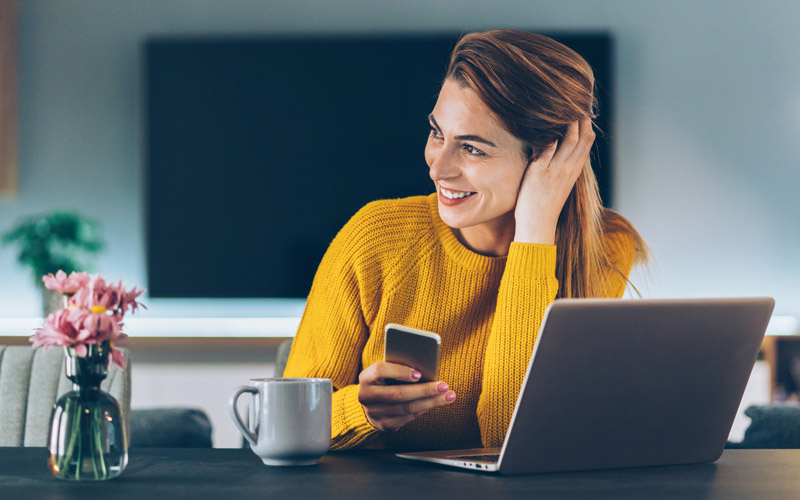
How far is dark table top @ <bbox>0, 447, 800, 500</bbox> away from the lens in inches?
28.5

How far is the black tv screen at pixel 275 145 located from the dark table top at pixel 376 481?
213 cm

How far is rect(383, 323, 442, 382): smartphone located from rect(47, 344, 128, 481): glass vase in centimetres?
33

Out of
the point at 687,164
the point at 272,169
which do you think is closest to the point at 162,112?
the point at 272,169

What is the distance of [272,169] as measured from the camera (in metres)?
3.07

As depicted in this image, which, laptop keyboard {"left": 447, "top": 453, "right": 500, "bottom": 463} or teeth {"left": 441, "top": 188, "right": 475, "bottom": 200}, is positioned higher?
teeth {"left": 441, "top": 188, "right": 475, "bottom": 200}

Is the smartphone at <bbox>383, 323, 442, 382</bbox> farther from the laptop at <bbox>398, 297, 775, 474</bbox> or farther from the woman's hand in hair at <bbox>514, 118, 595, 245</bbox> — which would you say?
the woman's hand in hair at <bbox>514, 118, 595, 245</bbox>

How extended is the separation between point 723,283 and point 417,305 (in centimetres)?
208

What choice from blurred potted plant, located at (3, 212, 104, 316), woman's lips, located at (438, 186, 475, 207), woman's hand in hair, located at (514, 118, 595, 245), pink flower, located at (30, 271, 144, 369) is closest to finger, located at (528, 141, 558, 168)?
woman's hand in hair, located at (514, 118, 595, 245)

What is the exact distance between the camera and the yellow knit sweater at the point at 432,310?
1.17 m

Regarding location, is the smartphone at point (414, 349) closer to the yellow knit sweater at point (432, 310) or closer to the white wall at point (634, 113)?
the yellow knit sweater at point (432, 310)

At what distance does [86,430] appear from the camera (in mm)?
782

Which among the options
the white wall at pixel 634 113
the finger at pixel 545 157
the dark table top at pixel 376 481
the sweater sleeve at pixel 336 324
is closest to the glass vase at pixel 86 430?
the dark table top at pixel 376 481

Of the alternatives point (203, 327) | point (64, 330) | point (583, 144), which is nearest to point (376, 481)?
point (64, 330)

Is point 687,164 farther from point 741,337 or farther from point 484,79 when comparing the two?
point 741,337
